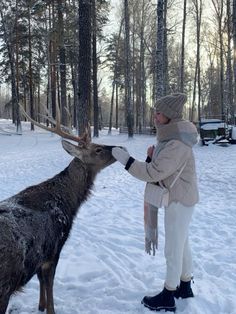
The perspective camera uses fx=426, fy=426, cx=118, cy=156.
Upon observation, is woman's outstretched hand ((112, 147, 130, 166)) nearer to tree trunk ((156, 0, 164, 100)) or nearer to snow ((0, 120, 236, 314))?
snow ((0, 120, 236, 314))

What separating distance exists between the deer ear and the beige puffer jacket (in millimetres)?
962

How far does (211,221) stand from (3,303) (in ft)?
15.6

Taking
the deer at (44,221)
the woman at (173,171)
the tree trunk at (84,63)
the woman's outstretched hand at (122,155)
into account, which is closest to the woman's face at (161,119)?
the woman at (173,171)

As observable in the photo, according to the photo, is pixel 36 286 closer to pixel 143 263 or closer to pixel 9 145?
pixel 143 263

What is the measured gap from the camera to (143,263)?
5.51m

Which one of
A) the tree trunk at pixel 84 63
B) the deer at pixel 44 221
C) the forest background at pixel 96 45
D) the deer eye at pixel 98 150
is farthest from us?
the forest background at pixel 96 45

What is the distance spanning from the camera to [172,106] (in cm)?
413

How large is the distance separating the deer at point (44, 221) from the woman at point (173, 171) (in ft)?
2.38

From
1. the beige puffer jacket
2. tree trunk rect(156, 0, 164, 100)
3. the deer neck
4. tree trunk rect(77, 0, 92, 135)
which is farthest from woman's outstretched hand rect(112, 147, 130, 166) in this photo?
tree trunk rect(156, 0, 164, 100)

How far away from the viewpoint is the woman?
159 inches

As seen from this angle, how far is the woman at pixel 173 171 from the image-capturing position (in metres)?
4.05

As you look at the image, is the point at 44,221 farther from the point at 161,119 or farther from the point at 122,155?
the point at 161,119

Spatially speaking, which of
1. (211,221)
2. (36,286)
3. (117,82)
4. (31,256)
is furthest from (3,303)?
(117,82)

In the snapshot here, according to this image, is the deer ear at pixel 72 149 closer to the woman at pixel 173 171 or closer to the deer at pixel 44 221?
the deer at pixel 44 221
